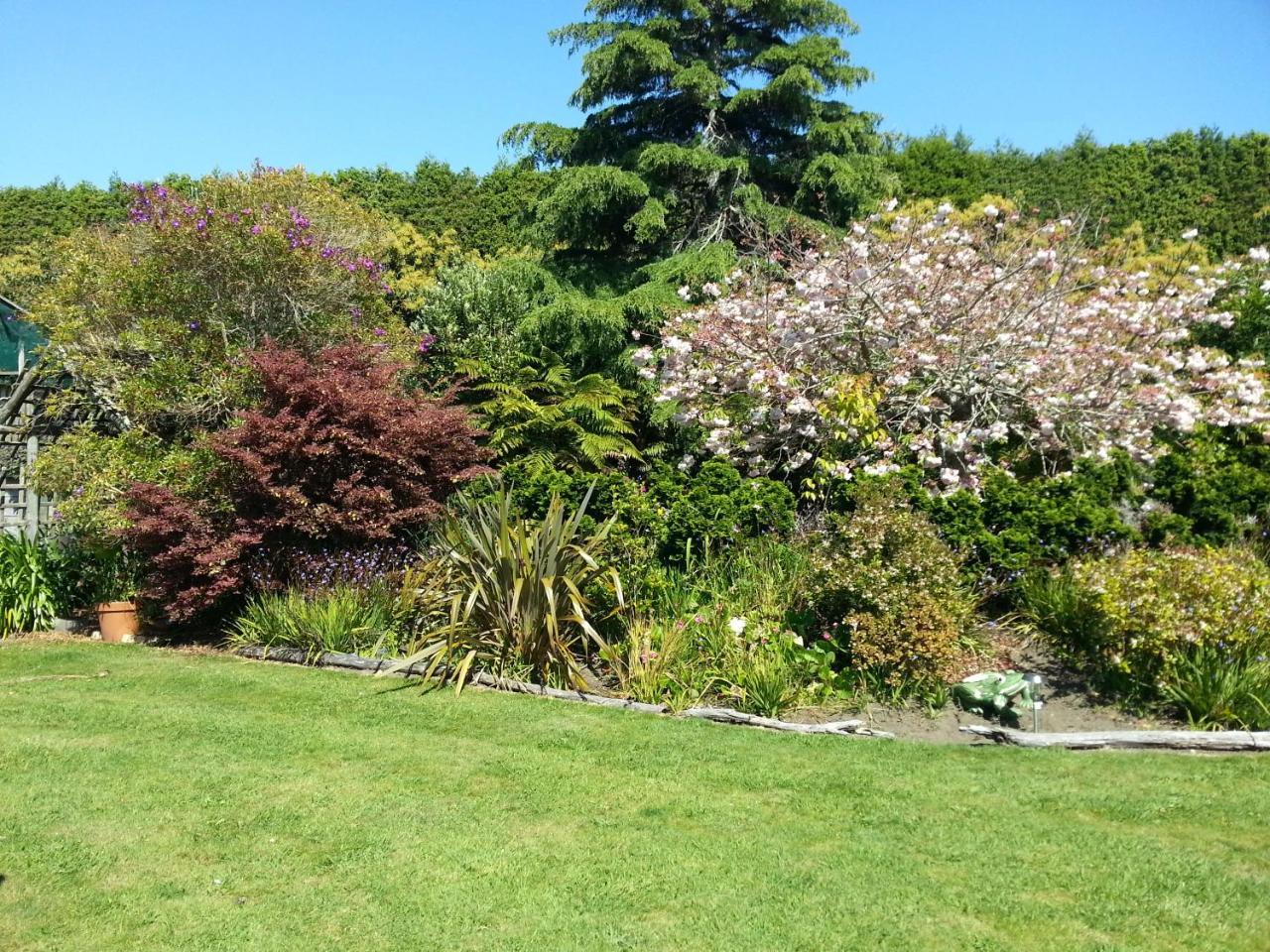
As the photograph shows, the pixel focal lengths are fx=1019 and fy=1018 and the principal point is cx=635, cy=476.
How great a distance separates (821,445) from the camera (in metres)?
9.52

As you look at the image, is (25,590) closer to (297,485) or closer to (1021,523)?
(297,485)

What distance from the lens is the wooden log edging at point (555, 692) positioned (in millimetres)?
6066

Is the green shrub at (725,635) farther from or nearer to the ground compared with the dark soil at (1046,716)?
farther from the ground

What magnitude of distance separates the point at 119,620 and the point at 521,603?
461cm

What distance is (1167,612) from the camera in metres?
5.82

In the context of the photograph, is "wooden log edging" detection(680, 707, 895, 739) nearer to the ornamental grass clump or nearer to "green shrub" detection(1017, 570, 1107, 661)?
the ornamental grass clump

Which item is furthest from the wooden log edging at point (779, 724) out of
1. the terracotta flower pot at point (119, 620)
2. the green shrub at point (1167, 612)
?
the terracotta flower pot at point (119, 620)

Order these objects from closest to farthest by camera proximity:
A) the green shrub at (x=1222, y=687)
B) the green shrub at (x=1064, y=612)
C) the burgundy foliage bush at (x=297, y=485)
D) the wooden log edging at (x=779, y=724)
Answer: the green shrub at (x=1222, y=687) < the wooden log edging at (x=779, y=724) < the green shrub at (x=1064, y=612) < the burgundy foliage bush at (x=297, y=485)

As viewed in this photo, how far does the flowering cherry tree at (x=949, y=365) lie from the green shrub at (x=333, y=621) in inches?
136

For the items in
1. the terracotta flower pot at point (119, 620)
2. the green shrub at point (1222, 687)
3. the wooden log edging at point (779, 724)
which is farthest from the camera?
the terracotta flower pot at point (119, 620)

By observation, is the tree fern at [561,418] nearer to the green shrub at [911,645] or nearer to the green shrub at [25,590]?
the green shrub at [25,590]

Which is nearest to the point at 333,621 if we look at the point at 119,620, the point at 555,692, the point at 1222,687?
the point at 555,692

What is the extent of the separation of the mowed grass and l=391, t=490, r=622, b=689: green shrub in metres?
0.93

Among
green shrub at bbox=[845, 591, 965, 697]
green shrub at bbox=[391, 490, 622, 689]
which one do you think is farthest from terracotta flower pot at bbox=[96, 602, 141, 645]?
green shrub at bbox=[845, 591, 965, 697]
